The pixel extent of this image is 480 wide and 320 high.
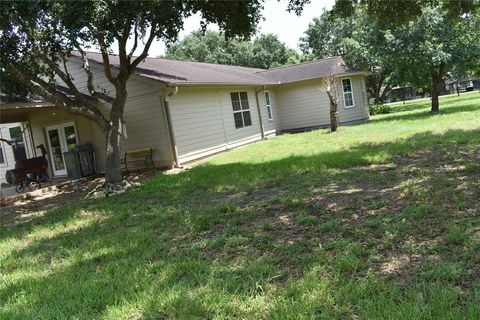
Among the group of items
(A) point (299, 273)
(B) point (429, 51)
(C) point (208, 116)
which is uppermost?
(B) point (429, 51)

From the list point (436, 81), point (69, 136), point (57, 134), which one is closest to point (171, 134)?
point (69, 136)

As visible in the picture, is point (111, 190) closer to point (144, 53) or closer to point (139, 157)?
point (144, 53)

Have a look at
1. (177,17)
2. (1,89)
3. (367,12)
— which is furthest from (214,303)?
(367,12)

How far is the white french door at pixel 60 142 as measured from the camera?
625 inches

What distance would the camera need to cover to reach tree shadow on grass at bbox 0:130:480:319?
370 cm

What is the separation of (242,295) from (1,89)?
33.9 ft

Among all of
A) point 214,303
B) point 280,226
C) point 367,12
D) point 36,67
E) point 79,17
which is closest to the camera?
point 214,303

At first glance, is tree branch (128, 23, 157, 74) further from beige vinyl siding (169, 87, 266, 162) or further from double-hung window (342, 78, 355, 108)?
double-hung window (342, 78, 355, 108)

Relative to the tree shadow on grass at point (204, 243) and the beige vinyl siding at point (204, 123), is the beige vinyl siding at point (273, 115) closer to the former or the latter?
the beige vinyl siding at point (204, 123)

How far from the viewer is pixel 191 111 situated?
14594mm

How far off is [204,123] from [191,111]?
0.88 m

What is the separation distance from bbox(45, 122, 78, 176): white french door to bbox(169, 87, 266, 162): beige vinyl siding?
14.9ft

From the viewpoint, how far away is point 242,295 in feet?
11.5

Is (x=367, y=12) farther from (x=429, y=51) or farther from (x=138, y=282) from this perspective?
(x=138, y=282)
